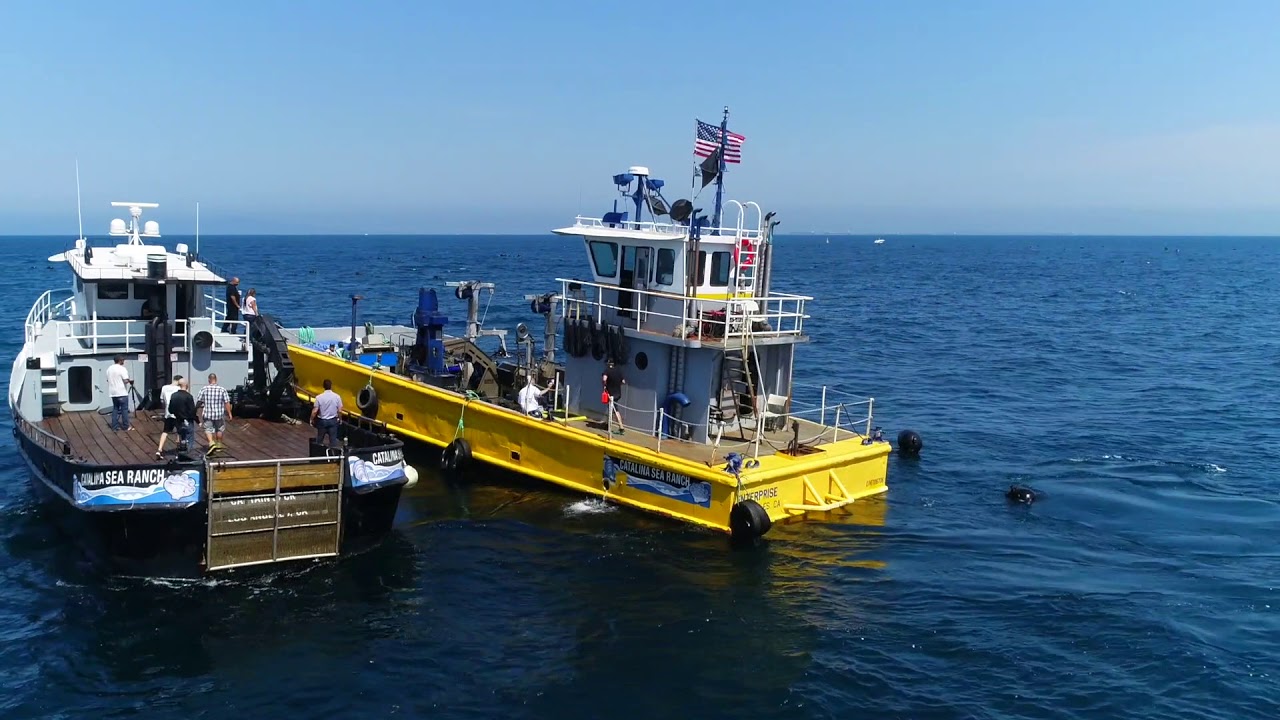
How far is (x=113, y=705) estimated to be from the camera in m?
11.5

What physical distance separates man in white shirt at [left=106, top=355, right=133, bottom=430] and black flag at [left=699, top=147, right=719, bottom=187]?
1151cm

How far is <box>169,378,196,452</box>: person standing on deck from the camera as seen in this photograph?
15.4 meters

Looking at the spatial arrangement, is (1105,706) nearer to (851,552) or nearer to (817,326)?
(851,552)

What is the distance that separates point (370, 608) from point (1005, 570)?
1013 cm

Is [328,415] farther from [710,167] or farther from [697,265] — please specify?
[710,167]

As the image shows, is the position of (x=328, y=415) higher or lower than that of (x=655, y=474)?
higher

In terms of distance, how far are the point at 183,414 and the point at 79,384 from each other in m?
4.66

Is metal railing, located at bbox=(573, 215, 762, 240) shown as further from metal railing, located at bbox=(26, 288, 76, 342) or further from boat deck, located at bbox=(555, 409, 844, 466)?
metal railing, located at bbox=(26, 288, 76, 342)

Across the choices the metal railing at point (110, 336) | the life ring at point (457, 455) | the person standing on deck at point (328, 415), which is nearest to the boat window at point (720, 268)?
the life ring at point (457, 455)

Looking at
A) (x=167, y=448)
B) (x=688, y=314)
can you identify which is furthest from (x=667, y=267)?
(x=167, y=448)

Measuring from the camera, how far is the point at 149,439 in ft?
55.2

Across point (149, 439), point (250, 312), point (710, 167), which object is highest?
point (710, 167)

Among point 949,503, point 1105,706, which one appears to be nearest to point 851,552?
point 949,503

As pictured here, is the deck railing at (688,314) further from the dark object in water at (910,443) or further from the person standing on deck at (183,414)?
the person standing on deck at (183,414)
